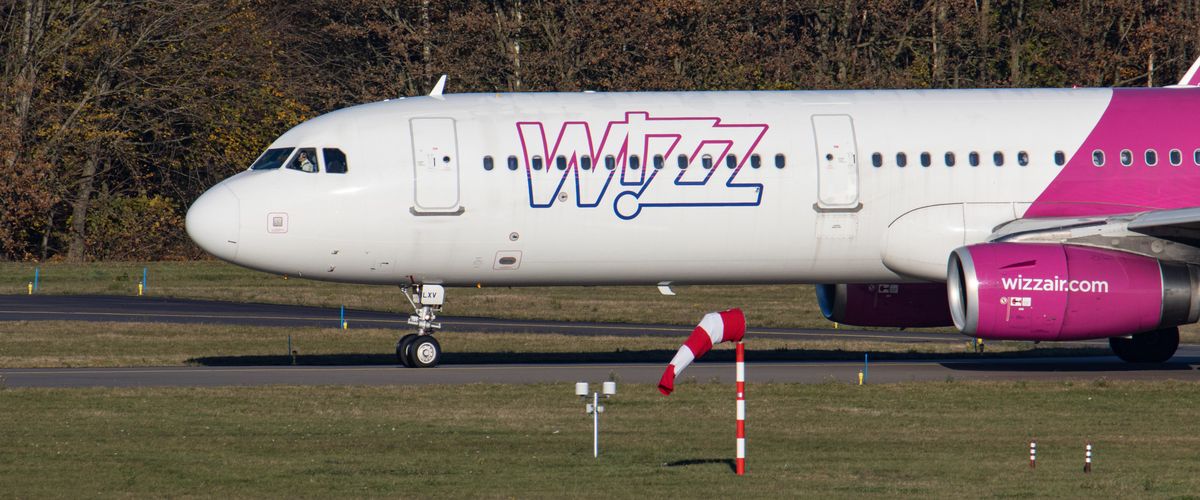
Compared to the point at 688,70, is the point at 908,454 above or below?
below

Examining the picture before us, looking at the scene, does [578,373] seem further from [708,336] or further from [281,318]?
[281,318]

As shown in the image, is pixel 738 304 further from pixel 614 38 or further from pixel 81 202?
pixel 81 202

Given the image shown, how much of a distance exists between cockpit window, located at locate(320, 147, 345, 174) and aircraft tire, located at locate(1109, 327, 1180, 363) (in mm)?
11169

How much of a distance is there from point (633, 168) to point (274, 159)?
17.4ft

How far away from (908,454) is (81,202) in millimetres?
46336

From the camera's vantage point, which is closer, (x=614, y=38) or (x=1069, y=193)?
(x=1069, y=193)

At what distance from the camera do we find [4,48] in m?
57.9

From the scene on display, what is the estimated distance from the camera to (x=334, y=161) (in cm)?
2453

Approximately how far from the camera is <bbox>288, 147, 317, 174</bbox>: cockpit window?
2453 centimetres

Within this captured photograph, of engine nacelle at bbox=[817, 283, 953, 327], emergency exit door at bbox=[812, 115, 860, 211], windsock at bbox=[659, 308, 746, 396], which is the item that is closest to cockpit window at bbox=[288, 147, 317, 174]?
emergency exit door at bbox=[812, 115, 860, 211]

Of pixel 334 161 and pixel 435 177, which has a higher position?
pixel 334 161

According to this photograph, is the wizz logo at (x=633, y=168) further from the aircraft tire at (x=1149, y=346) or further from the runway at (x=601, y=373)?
the aircraft tire at (x=1149, y=346)

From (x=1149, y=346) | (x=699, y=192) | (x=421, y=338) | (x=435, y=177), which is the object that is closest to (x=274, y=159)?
(x=435, y=177)

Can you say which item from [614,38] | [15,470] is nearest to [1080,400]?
[15,470]
